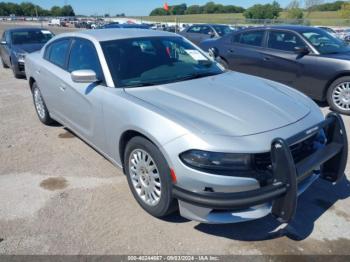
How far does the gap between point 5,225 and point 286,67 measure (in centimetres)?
581

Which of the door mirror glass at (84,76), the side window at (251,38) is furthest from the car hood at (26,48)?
the door mirror glass at (84,76)

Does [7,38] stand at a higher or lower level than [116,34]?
lower

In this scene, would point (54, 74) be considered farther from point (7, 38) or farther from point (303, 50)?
point (7, 38)

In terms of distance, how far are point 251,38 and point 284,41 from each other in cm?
89

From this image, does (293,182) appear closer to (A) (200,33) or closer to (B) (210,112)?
(B) (210,112)

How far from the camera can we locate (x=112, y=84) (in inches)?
128

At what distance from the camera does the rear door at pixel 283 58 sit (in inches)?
257

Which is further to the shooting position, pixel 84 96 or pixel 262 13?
pixel 262 13

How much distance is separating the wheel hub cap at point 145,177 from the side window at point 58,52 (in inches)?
79.9

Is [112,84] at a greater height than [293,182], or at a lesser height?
greater

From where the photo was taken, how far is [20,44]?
33.2ft

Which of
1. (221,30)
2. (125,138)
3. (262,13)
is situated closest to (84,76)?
(125,138)

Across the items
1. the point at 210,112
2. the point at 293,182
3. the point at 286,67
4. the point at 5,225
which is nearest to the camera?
the point at 293,182

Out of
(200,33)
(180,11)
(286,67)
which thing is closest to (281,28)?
(286,67)
